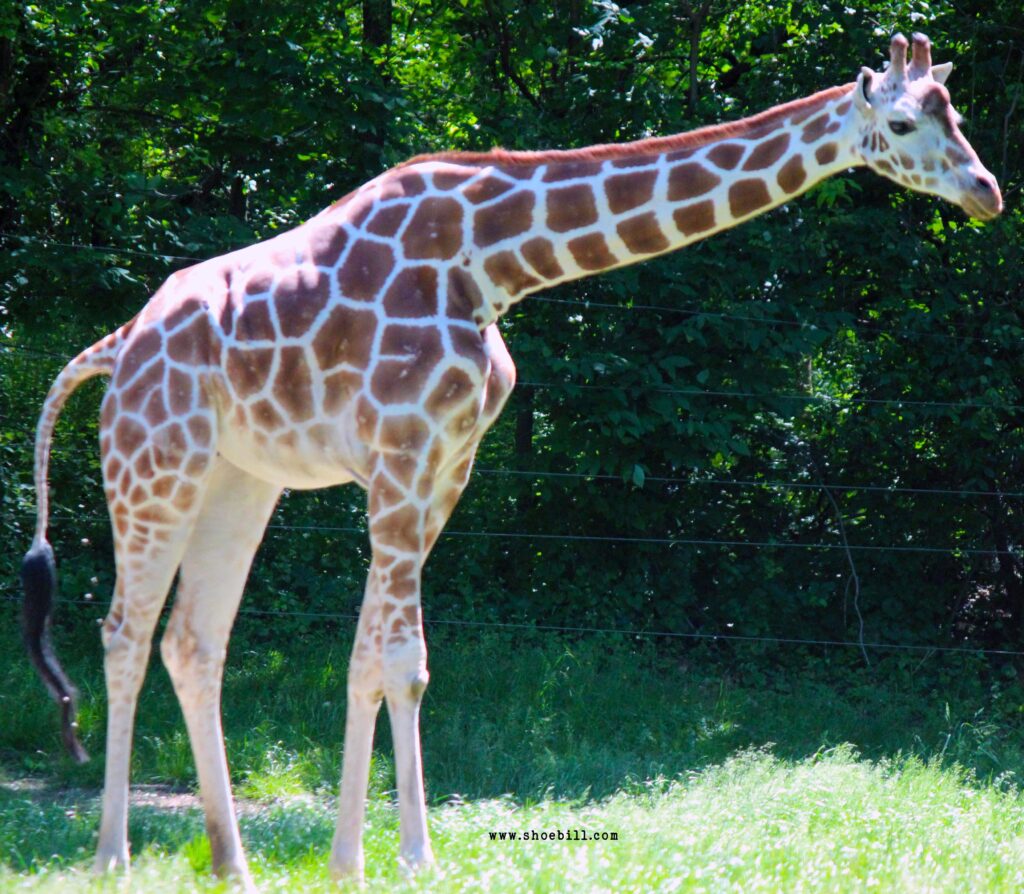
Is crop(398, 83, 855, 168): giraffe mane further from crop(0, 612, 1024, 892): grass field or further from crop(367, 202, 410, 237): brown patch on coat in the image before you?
crop(0, 612, 1024, 892): grass field

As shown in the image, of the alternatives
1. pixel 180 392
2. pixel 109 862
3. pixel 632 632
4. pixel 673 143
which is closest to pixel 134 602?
pixel 180 392

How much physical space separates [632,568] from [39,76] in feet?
18.1

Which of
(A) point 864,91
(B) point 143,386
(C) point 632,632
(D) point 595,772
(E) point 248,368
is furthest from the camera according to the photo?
(C) point 632,632

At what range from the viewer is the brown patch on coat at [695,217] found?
4.35 metres

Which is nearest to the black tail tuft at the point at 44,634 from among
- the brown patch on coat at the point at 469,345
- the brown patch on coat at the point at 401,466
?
the brown patch on coat at the point at 401,466

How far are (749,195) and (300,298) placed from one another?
1623 millimetres

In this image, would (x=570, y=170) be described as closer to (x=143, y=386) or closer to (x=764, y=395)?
(x=143, y=386)

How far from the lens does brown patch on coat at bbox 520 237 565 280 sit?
4410 mm

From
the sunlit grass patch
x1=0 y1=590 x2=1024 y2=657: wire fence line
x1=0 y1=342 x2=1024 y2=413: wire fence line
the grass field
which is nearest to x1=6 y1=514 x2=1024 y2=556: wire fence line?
x1=0 y1=590 x2=1024 y2=657: wire fence line

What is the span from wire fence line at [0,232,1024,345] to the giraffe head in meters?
3.87

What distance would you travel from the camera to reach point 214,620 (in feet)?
15.3

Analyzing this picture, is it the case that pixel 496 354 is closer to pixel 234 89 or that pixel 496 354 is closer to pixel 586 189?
pixel 586 189

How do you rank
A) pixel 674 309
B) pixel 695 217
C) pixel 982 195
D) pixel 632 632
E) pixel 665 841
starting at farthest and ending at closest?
pixel 632 632 → pixel 674 309 → pixel 665 841 → pixel 695 217 → pixel 982 195

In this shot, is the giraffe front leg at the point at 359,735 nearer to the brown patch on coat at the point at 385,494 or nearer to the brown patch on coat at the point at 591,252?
the brown patch on coat at the point at 385,494
